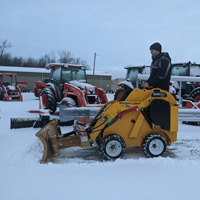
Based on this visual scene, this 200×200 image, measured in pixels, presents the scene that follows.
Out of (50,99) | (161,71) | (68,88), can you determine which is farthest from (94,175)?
(50,99)

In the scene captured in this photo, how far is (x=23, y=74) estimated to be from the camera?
3378 cm

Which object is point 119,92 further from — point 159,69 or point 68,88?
point 159,69

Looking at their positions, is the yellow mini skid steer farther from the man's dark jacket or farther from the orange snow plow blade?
the man's dark jacket

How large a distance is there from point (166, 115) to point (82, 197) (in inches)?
82.8

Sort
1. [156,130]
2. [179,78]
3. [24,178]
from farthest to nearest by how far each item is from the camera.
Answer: [179,78] → [156,130] → [24,178]

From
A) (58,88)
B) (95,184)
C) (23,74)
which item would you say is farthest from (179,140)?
(23,74)

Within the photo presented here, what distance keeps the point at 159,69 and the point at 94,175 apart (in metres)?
2.19

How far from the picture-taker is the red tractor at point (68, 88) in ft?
25.4

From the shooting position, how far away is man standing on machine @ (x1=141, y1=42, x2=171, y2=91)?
386 cm

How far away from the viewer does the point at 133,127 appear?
3816mm

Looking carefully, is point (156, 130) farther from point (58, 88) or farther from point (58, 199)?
point (58, 88)

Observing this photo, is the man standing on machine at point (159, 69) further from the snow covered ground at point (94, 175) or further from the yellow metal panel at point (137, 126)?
the snow covered ground at point (94, 175)

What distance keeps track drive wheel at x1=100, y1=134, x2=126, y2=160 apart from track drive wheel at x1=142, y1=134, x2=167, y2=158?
Result: 15.8 inches

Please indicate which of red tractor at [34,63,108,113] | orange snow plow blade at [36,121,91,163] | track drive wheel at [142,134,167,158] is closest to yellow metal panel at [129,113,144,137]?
track drive wheel at [142,134,167,158]
